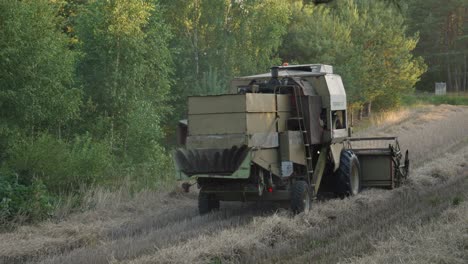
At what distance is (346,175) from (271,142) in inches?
103

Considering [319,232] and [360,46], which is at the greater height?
[360,46]

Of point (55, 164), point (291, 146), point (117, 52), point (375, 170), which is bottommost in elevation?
point (375, 170)

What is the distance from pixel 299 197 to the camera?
35.6 feet

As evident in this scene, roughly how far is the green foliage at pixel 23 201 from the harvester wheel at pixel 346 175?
213 inches

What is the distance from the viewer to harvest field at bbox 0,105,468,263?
7.63 meters

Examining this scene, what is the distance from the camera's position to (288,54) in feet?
128

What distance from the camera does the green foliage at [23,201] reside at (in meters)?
11.2

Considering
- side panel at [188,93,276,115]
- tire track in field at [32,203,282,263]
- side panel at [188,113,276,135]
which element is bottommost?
tire track in field at [32,203,282,263]

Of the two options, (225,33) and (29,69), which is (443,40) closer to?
(225,33)

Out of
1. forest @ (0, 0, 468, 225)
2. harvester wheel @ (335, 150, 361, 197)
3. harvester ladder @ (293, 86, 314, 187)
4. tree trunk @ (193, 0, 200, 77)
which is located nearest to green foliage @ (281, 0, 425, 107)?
forest @ (0, 0, 468, 225)

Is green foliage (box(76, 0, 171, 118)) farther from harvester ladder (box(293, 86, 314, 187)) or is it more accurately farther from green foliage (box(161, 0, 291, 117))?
green foliage (box(161, 0, 291, 117))

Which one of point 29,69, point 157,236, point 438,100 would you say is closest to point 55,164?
point 29,69

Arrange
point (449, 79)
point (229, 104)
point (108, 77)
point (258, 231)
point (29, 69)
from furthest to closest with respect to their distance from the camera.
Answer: point (449, 79)
point (108, 77)
point (29, 69)
point (229, 104)
point (258, 231)

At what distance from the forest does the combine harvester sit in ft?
6.34
